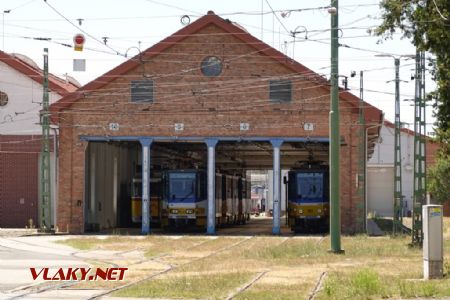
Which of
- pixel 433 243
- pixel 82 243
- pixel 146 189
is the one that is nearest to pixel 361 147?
pixel 146 189

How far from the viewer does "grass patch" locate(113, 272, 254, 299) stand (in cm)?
1695

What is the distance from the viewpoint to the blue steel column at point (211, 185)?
44625 mm

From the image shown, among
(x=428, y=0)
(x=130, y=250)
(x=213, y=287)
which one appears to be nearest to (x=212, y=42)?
(x=130, y=250)

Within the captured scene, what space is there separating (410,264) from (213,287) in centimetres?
771

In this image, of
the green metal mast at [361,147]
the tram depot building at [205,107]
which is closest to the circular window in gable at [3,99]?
the tram depot building at [205,107]

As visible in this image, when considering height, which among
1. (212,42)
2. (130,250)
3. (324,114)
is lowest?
(130,250)

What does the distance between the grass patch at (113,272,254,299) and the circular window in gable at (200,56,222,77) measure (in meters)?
25.1

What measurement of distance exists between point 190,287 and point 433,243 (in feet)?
17.1

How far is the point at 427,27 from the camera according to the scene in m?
22.2

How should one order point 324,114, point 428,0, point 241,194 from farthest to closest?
1. point 241,194
2. point 324,114
3. point 428,0

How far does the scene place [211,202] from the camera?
148 feet

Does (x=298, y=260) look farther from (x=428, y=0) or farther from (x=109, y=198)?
(x=109, y=198)

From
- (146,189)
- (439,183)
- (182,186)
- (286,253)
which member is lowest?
(286,253)

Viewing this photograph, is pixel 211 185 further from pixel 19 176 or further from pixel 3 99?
pixel 3 99
